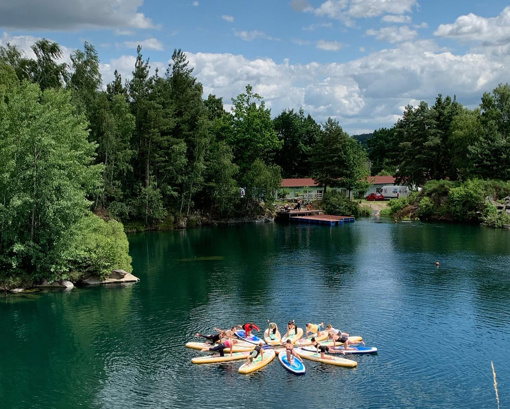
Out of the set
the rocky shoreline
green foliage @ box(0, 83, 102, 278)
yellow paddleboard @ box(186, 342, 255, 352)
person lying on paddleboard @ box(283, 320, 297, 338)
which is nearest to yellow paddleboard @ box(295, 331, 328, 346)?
person lying on paddleboard @ box(283, 320, 297, 338)

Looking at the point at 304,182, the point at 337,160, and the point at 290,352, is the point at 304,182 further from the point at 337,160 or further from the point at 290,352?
the point at 290,352

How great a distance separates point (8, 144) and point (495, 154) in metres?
79.4

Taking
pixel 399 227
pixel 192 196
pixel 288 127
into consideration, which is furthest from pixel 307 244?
pixel 288 127

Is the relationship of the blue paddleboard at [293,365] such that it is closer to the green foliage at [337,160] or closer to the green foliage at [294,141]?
the green foliage at [337,160]

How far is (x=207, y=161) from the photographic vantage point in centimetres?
9538

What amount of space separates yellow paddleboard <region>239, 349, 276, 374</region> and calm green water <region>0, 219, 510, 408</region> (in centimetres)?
48

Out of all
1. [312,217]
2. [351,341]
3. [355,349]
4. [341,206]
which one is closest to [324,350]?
[355,349]

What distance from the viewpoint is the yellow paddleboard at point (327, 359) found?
3052cm

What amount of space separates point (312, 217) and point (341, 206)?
8801 millimetres

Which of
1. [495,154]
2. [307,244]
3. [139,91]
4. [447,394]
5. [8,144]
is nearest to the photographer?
[447,394]

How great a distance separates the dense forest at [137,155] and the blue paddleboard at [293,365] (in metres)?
22.6

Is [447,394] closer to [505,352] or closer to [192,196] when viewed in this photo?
[505,352]

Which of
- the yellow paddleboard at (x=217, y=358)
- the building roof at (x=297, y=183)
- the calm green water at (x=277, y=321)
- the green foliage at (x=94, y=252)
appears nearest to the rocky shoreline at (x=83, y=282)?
the green foliage at (x=94, y=252)

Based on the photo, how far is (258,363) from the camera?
30.6 metres
